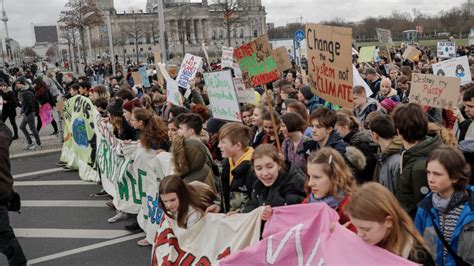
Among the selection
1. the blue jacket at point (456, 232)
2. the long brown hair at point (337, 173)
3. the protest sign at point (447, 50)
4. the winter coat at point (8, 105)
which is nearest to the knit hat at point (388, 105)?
the long brown hair at point (337, 173)

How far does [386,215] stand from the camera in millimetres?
2670

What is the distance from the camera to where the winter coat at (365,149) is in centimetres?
473

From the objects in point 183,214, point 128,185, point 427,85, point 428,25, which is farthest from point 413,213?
point 428,25

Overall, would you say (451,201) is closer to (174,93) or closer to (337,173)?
(337,173)

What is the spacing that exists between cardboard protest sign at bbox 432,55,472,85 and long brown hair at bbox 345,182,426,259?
20.8ft

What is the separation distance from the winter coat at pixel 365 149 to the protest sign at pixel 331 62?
13.7 inches

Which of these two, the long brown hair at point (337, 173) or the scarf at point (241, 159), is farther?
the scarf at point (241, 159)

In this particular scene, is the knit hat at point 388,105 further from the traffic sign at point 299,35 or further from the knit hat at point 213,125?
the traffic sign at point 299,35

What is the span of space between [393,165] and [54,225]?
5.17 meters

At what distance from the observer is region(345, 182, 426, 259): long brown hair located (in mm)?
2668

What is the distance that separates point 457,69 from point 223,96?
4216mm

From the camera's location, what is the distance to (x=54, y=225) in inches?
288

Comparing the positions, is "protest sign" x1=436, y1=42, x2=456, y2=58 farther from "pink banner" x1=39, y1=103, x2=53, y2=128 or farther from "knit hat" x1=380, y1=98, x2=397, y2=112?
"pink banner" x1=39, y1=103, x2=53, y2=128

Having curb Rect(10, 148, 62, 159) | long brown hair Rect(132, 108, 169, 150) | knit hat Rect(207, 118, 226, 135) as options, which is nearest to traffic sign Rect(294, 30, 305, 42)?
curb Rect(10, 148, 62, 159)
